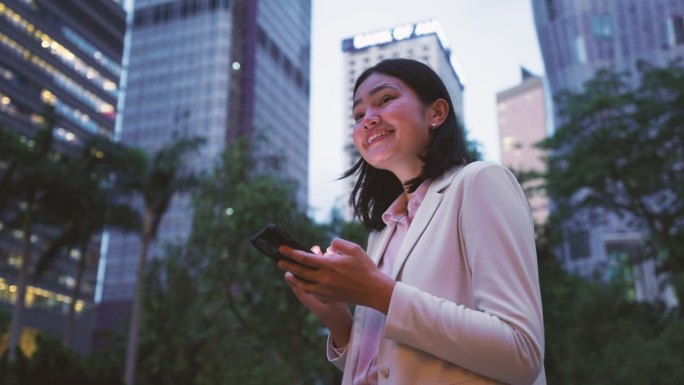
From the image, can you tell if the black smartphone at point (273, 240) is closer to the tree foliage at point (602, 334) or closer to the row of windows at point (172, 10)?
the tree foliage at point (602, 334)

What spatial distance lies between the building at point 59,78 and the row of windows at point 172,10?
366 inches

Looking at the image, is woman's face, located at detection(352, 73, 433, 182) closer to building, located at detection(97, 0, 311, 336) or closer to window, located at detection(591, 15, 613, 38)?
window, located at detection(591, 15, 613, 38)

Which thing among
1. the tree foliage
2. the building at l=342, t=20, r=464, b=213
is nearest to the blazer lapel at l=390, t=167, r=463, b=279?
the tree foliage

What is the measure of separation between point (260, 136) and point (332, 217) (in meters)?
3.15

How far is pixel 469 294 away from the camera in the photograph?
1739 millimetres

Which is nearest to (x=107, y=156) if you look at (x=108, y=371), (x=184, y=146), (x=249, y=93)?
(x=184, y=146)

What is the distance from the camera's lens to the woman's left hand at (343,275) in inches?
62.6

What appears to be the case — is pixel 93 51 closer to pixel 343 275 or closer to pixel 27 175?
pixel 27 175

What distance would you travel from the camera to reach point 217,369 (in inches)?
672

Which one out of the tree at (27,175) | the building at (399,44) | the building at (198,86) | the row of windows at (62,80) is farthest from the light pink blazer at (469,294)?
the building at (198,86)

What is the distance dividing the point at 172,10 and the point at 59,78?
24.4m

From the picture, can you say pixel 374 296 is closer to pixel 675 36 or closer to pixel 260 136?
pixel 260 136

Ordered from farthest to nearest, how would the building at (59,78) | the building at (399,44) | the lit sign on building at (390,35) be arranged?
the lit sign on building at (390,35) < the building at (59,78) < the building at (399,44)

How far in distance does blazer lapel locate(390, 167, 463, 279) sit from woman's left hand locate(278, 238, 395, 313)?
18 cm
